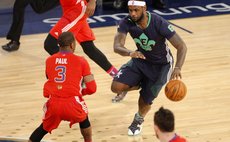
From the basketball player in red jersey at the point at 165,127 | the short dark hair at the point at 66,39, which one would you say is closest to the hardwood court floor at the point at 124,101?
the short dark hair at the point at 66,39

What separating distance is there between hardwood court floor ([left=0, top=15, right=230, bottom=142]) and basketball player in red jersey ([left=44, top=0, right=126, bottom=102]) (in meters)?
0.44

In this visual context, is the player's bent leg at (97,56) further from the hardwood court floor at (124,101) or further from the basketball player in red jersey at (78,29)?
the hardwood court floor at (124,101)

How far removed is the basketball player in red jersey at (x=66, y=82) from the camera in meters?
5.77

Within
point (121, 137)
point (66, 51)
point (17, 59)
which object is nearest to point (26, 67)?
point (17, 59)

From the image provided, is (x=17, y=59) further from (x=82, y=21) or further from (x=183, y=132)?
(x=183, y=132)

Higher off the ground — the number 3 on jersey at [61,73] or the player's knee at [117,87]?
the number 3 on jersey at [61,73]

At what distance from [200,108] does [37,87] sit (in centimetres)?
239

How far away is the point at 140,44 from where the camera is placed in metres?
6.54

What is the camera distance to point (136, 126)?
677 cm

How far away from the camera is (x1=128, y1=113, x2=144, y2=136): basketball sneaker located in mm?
6754

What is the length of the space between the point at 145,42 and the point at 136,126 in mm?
967

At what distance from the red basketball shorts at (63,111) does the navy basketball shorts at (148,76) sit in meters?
0.91

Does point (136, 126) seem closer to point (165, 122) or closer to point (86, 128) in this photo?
point (86, 128)

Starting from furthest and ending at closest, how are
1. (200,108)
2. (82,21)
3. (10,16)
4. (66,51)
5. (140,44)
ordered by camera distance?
(10,16) < (82,21) < (200,108) < (140,44) < (66,51)
